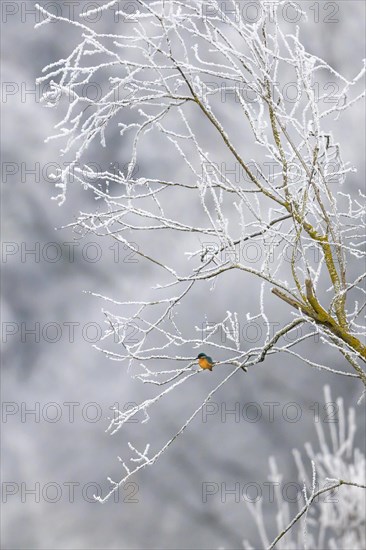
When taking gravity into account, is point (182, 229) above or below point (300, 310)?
above

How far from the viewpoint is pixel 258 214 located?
4770 mm

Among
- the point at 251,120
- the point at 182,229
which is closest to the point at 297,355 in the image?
the point at 182,229

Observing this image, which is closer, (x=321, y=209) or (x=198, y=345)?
(x=321, y=209)

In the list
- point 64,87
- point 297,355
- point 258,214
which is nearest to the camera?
point 64,87

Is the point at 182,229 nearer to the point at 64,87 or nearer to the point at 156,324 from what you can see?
the point at 156,324

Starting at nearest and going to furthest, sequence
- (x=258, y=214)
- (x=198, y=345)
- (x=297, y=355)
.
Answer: (x=258, y=214), (x=297, y=355), (x=198, y=345)

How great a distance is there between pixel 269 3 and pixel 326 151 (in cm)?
106

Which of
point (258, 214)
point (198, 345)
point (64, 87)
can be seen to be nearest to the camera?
point (64, 87)

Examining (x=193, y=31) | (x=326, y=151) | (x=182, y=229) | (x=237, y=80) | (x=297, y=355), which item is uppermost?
(x=193, y=31)

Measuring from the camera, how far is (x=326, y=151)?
5.01 m

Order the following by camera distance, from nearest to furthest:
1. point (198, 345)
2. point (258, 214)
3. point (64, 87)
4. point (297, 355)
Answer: point (64, 87) < point (258, 214) < point (297, 355) < point (198, 345)

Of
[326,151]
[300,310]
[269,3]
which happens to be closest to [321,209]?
[326,151]

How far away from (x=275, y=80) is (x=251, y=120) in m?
0.35

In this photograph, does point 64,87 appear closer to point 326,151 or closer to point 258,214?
point 258,214
